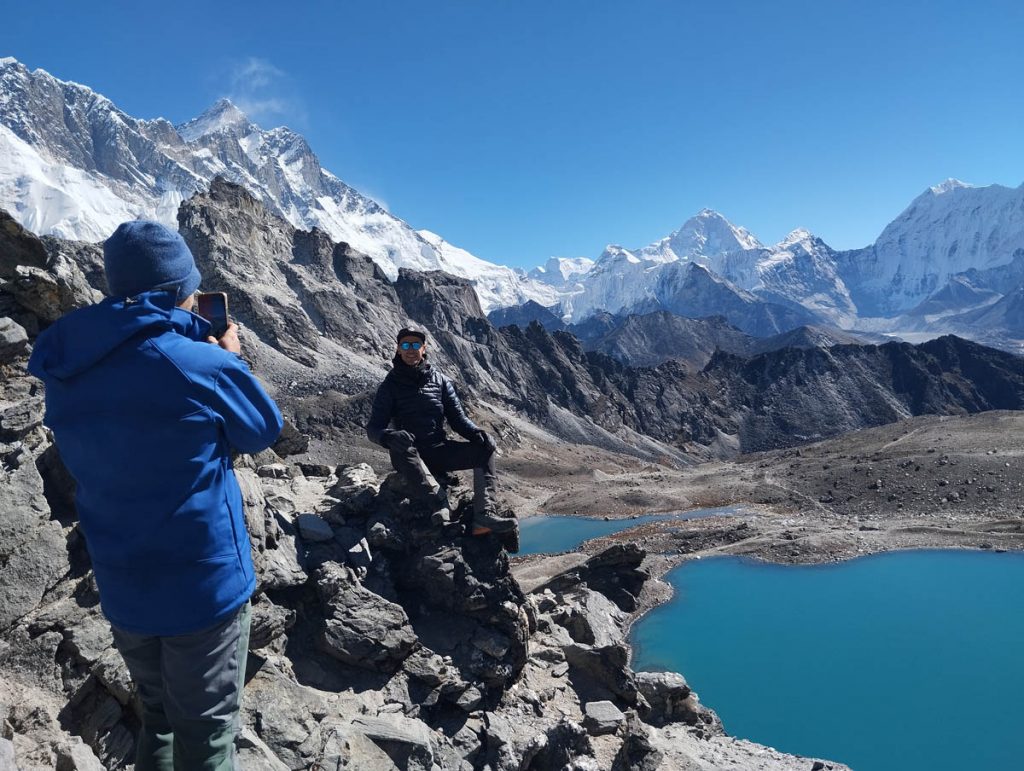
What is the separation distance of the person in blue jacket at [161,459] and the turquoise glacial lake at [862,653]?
21998mm

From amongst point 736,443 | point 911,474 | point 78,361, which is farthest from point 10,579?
point 736,443

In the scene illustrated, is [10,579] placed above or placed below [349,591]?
above

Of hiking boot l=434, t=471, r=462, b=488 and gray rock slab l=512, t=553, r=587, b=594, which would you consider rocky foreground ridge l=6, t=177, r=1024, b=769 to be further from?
gray rock slab l=512, t=553, r=587, b=594

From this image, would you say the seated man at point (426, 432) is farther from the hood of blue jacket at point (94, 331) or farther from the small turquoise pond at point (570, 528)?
the small turquoise pond at point (570, 528)

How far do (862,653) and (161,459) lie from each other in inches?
1223

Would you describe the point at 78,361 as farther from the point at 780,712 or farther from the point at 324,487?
the point at 780,712

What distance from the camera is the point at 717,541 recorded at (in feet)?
144

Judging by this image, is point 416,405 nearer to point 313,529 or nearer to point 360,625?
point 313,529

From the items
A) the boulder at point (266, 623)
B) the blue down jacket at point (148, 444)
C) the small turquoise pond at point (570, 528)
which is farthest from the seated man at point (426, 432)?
the small turquoise pond at point (570, 528)

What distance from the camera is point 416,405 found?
9.89m

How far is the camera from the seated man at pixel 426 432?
9719mm

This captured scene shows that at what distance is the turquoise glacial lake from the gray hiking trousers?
21629 millimetres

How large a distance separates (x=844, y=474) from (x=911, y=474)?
5.94 m

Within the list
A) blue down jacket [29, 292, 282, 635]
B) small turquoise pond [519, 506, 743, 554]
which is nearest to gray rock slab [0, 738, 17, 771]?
blue down jacket [29, 292, 282, 635]
